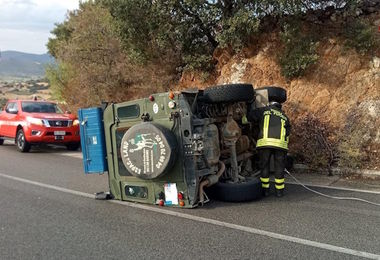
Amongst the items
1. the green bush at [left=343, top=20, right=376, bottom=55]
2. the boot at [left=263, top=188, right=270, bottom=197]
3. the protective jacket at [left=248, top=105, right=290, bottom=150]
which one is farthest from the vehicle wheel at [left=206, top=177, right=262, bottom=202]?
the green bush at [left=343, top=20, right=376, bottom=55]

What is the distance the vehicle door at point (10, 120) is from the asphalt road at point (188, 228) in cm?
665

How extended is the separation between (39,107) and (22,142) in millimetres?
1491

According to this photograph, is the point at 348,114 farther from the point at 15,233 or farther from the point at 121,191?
the point at 15,233

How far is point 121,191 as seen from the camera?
21.0 ft

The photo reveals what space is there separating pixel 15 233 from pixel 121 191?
5.89 feet

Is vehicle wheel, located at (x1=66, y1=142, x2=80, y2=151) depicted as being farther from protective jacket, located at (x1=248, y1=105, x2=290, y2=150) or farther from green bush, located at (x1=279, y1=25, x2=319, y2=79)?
protective jacket, located at (x1=248, y1=105, x2=290, y2=150)

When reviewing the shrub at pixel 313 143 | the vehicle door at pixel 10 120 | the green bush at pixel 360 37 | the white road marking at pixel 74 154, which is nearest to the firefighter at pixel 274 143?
the shrub at pixel 313 143

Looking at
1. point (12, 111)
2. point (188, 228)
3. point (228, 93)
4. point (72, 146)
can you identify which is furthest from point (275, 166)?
point (12, 111)

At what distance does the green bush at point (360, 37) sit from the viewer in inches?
398

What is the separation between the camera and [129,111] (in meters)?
6.19

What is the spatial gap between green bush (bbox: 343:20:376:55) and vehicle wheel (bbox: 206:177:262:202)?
5.93 metres

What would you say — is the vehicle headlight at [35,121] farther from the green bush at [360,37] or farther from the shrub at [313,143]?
the green bush at [360,37]

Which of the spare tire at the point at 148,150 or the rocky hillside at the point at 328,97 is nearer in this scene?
the spare tire at the point at 148,150

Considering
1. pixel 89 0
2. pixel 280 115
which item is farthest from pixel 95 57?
pixel 280 115
